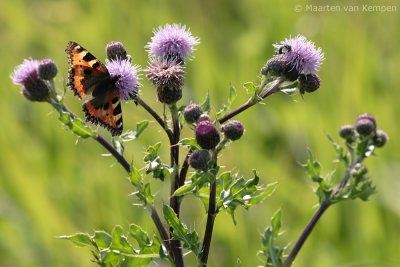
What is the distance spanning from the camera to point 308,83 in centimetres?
197

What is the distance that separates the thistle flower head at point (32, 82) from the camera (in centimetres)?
200

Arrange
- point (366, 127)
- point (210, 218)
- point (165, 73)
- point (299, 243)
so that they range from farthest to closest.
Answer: point (366, 127)
point (299, 243)
point (165, 73)
point (210, 218)

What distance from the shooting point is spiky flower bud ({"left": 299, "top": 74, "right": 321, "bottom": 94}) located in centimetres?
196

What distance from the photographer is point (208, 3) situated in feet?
19.9

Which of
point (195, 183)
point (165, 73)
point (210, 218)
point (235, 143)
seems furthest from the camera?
point (235, 143)

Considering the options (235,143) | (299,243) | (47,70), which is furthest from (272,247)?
(235,143)

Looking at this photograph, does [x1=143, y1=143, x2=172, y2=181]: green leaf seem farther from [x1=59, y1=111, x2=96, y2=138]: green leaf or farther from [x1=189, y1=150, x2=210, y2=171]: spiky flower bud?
[x1=59, y1=111, x2=96, y2=138]: green leaf

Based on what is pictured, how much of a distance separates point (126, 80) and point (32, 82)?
0.31 meters

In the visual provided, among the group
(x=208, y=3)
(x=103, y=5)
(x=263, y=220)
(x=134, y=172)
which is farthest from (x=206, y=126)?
(x=208, y=3)

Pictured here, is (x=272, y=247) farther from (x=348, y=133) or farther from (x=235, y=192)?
(x=348, y=133)

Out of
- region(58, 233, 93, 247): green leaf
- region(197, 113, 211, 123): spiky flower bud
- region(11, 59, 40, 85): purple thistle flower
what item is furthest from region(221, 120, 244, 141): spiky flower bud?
region(11, 59, 40, 85): purple thistle flower

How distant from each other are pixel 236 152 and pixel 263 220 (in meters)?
0.47

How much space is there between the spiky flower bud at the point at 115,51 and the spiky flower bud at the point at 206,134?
0.39 m

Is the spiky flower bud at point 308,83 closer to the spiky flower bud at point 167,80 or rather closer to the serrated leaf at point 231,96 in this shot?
the serrated leaf at point 231,96
